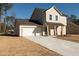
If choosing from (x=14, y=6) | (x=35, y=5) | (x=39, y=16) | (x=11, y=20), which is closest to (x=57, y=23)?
(x=39, y=16)

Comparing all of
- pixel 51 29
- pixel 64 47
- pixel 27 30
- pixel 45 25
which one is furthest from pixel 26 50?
pixel 51 29

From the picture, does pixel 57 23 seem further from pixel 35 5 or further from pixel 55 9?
pixel 35 5

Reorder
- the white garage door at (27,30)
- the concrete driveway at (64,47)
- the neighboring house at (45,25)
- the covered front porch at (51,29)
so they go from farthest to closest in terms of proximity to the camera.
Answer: the covered front porch at (51,29) < the neighboring house at (45,25) < the white garage door at (27,30) < the concrete driveway at (64,47)

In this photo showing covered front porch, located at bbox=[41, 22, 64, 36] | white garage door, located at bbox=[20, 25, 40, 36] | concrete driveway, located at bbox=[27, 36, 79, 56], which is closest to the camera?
concrete driveway, located at bbox=[27, 36, 79, 56]

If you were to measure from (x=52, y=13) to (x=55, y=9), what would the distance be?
38.3 inches

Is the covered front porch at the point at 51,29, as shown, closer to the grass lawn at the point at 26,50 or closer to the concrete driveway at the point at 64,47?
the concrete driveway at the point at 64,47

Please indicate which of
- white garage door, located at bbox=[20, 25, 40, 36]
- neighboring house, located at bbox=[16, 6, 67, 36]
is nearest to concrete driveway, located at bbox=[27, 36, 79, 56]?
white garage door, located at bbox=[20, 25, 40, 36]

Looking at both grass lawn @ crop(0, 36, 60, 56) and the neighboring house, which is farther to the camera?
the neighboring house

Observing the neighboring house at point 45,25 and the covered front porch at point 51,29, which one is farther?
the covered front porch at point 51,29

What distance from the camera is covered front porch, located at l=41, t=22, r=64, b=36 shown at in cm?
3466

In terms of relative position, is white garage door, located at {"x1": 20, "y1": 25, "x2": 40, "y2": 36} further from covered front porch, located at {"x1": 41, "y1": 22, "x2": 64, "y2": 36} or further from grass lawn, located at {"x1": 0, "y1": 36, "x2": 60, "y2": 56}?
grass lawn, located at {"x1": 0, "y1": 36, "x2": 60, "y2": 56}

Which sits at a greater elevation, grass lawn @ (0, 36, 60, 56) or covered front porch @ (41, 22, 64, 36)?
covered front porch @ (41, 22, 64, 36)

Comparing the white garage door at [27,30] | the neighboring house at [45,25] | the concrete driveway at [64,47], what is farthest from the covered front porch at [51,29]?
the concrete driveway at [64,47]

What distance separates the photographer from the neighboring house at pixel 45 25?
111ft
